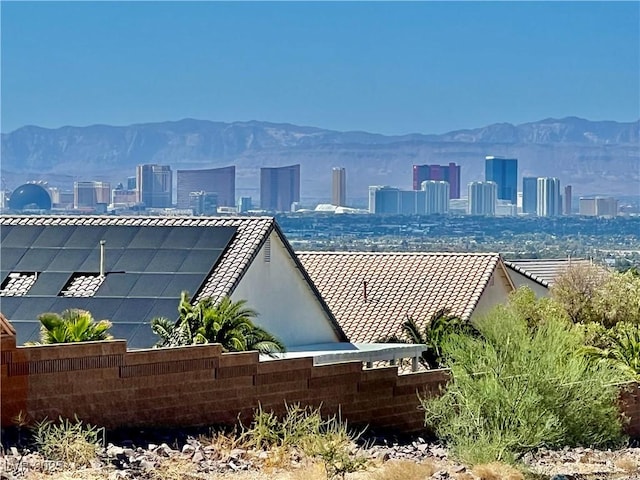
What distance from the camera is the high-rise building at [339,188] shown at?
12762 cm

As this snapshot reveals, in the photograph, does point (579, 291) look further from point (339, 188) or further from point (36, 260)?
point (339, 188)

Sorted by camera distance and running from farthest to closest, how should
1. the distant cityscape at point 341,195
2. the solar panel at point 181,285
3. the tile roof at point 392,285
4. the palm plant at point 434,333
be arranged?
the distant cityscape at point 341,195
the tile roof at point 392,285
the palm plant at point 434,333
the solar panel at point 181,285

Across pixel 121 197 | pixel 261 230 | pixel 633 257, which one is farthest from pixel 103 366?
pixel 121 197

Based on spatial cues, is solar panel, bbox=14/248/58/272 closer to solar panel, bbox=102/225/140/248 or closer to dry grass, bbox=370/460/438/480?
solar panel, bbox=102/225/140/248

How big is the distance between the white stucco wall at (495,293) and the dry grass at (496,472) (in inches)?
897

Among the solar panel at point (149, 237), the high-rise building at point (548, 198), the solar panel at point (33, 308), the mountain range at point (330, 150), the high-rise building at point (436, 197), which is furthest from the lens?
the mountain range at point (330, 150)

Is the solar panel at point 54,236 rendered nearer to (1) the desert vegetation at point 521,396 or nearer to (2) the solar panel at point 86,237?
(2) the solar panel at point 86,237

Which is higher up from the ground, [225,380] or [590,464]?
[225,380]

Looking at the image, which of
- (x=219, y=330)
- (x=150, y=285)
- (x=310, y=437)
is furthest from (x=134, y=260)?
(x=310, y=437)

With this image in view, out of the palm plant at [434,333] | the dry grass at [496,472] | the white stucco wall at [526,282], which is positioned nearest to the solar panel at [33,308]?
the palm plant at [434,333]

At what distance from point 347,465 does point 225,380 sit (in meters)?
3.86

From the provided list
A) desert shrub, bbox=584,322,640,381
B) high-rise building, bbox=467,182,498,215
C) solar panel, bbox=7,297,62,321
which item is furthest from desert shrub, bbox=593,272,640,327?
high-rise building, bbox=467,182,498,215

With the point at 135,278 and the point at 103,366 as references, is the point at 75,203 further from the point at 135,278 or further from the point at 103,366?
the point at 103,366

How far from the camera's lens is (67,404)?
18.9 meters
